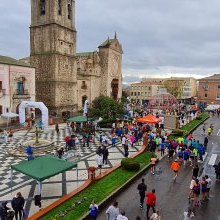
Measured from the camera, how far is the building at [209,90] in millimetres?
71312

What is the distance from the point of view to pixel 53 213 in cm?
1041

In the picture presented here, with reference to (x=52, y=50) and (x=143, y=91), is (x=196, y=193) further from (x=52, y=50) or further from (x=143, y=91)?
(x=143, y=91)

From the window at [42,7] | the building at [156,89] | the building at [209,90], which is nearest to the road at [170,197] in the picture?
the window at [42,7]

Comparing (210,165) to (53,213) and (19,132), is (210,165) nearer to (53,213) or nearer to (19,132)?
(53,213)

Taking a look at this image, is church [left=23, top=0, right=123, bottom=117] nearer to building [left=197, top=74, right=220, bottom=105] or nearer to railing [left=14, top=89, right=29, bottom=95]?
railing [left=14, top=89, right=29, bottom=95]

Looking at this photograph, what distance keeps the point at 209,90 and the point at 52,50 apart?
162 ft

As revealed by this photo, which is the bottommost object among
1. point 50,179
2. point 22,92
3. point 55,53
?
point 50,179

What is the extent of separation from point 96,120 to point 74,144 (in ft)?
42.3

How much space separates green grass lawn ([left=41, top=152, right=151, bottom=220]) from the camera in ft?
33.8

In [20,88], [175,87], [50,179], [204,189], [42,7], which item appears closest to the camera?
[204,189]

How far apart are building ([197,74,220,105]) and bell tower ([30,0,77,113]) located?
45.0m

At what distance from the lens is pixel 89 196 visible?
12.0 meters

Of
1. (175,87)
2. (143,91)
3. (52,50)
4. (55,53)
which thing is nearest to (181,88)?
(175,87)

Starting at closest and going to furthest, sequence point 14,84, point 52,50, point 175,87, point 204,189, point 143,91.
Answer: point 204,189
point 14,84
point 52,50
point 175,87
point 143,91
